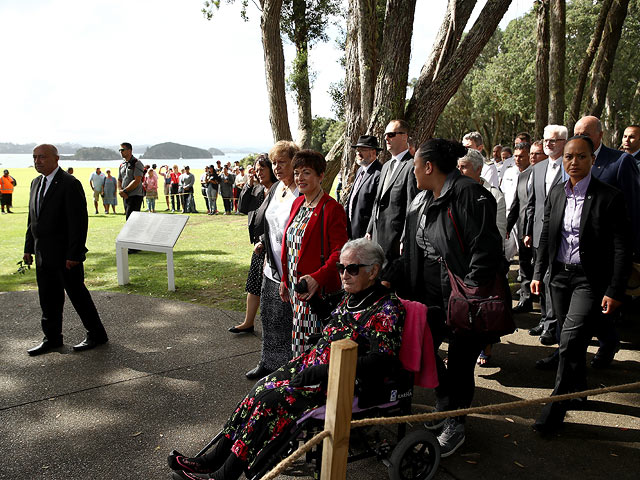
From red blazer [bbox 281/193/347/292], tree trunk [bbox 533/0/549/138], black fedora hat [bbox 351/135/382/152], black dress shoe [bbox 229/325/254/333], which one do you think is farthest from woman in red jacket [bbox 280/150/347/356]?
tree trunk [bbox 533/0/549/138]

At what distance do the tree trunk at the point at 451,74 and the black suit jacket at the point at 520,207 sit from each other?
1529mm

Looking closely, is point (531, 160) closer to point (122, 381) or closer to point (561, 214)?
point (561, 214)

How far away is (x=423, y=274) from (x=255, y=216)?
2090 mm

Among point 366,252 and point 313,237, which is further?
point 313,237

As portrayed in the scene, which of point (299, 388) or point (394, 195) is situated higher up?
point (394, 195)

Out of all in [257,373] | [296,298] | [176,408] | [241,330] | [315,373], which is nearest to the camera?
[315,373]

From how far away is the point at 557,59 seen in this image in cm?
1462

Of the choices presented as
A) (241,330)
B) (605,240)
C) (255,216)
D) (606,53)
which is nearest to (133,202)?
(241,330)

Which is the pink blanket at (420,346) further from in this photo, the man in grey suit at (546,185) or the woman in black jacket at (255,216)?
the man in grey suit at (546,185)

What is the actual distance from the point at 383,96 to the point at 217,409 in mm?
4985

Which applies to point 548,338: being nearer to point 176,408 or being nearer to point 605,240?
point 605,240

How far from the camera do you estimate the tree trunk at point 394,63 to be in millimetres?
7411

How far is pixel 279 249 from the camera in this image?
4625 mm

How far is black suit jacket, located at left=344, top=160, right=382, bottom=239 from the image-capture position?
5680mm
